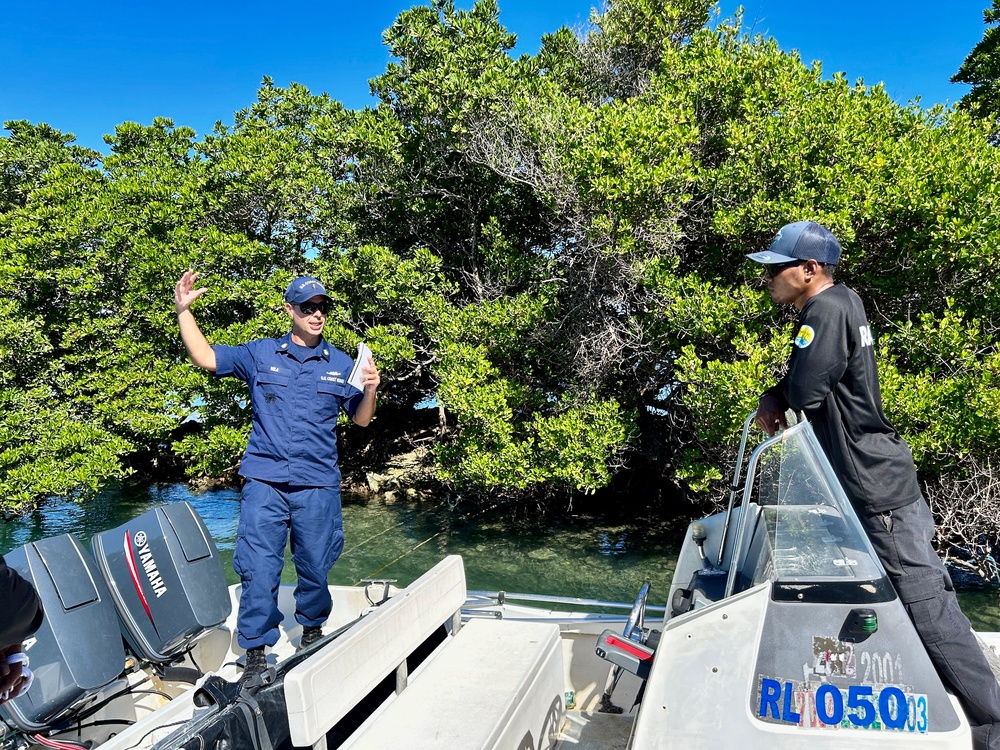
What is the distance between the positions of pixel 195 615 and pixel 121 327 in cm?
1088

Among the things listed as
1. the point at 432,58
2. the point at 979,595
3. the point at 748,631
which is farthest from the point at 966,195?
the point at 432,58

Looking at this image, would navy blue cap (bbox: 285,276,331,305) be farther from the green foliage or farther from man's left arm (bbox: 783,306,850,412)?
the green foliage

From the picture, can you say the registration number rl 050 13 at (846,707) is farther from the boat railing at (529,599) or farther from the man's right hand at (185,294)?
the man's right hand at (185,294)

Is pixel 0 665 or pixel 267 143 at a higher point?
pixel 267 143

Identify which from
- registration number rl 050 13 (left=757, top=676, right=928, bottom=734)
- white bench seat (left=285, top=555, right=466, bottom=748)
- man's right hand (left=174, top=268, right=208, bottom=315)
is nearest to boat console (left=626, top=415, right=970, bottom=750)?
registration number rl 050 13 (left=757, top=676, right=928, bottom=734)

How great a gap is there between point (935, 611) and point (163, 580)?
11.1ft

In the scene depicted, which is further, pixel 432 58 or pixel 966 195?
pixel 432 58

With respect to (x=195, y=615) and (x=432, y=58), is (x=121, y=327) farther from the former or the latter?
(x=195, y=615)

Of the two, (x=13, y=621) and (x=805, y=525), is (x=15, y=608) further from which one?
(x=805, y=525)

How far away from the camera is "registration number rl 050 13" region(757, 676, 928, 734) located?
6.10 ft

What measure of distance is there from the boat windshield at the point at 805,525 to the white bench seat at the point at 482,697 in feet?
3.03

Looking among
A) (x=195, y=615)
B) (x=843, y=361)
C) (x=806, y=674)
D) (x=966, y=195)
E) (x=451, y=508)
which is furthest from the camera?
(x=451, y=508)

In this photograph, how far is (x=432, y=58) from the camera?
33.0ft

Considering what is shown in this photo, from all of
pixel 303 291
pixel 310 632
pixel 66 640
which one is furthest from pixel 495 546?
pixel 66 640
